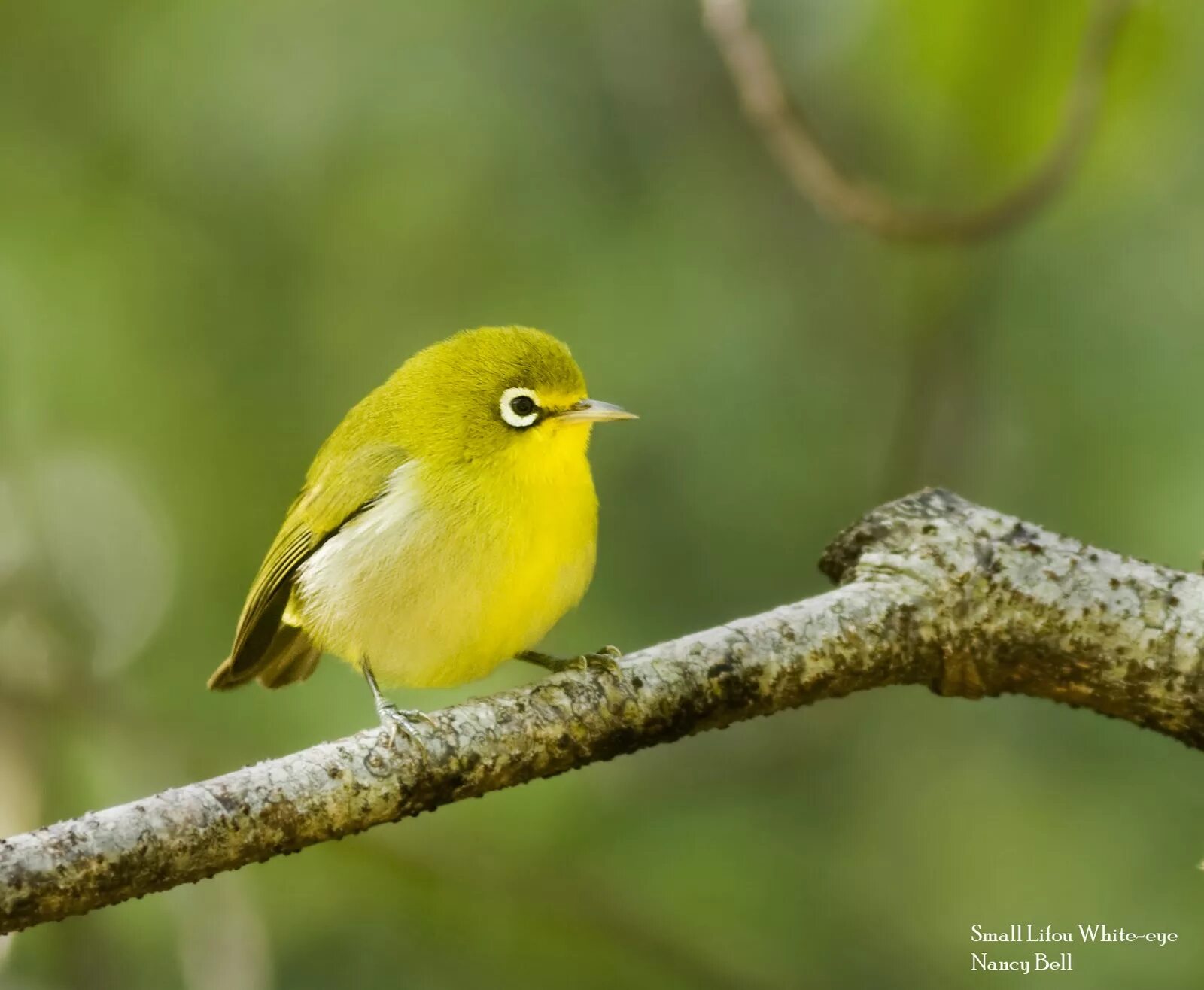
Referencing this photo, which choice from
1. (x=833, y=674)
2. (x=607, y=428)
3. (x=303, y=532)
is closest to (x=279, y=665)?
(x=303, y=532)

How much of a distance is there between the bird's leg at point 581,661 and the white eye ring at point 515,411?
691mm

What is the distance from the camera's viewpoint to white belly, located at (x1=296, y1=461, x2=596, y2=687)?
3.78 metres

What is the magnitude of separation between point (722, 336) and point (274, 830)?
4061 millimetres

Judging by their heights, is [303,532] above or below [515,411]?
below

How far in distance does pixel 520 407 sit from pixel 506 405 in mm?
41

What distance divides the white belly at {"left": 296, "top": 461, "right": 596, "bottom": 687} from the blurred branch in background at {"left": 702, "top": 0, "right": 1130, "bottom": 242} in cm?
160

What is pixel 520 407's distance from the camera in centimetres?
409

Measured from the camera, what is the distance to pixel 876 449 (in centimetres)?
688

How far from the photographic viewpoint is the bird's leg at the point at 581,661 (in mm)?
3473

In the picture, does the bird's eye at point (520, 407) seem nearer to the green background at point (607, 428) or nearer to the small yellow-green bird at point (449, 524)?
the small yellow-green bird at point (449, 524)

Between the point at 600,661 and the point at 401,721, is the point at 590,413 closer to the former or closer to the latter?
the point at 600,661

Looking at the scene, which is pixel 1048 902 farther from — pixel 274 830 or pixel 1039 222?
pixel 274 830

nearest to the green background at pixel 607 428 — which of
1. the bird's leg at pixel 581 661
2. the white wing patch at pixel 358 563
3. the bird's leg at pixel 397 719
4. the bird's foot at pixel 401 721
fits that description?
the bird's leg at pixel 581 661

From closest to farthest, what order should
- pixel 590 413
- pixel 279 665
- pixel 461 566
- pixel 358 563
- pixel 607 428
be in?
pixel 461 566, pixel 358 563, pixel 590 413, pixel 279 665, pixel 607 428
